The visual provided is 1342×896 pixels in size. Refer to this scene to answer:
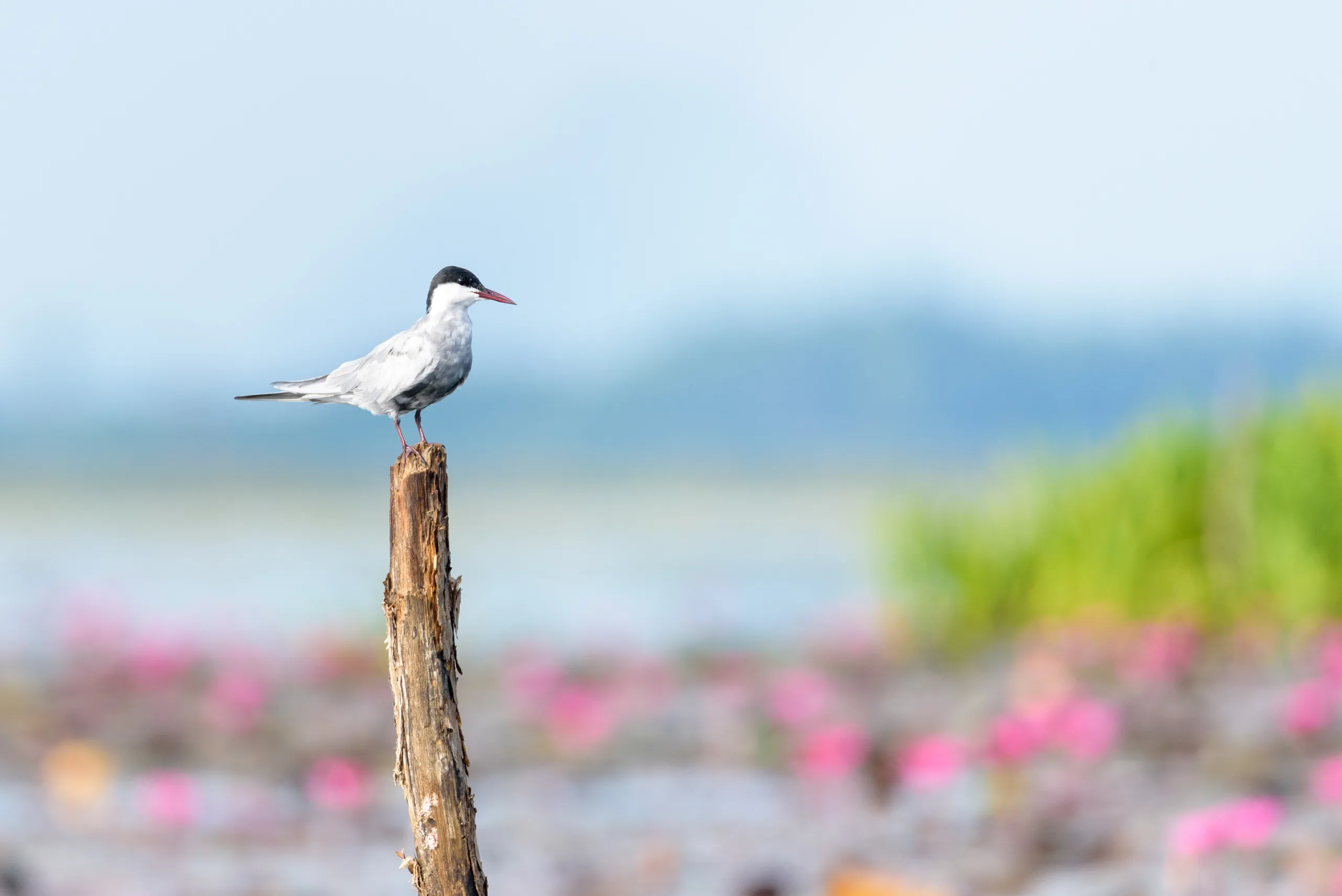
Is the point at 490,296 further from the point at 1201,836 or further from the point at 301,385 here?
the point at 1201,836

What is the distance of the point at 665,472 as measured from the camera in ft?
236

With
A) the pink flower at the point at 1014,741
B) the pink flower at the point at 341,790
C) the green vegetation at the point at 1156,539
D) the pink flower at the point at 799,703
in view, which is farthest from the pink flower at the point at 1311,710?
the pink flower at the point at 341,790

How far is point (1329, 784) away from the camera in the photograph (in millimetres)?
5801

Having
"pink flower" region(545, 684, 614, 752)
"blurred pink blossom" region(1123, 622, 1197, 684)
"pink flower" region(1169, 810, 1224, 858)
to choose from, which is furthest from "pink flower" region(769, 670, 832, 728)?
"pink flower" region(1169, 810, 1224, 858)

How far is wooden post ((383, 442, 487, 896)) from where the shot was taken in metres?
3.09

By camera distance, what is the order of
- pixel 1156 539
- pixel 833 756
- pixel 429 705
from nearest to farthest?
pixel 429 705 → pixel 833 756 → pixel 1156 539

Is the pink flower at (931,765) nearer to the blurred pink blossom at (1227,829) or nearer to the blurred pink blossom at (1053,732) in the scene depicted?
the blurred pink blossom at (1053,732)

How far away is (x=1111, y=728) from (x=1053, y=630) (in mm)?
3538

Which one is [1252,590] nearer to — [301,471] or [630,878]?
[630,878]

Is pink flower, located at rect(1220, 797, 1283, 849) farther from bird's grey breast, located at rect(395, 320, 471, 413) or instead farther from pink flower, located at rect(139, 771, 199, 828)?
pink flower, located at rect(139, 771, 199, 828)

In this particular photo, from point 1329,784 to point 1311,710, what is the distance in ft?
3.77

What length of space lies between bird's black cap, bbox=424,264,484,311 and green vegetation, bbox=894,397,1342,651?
7.88 m

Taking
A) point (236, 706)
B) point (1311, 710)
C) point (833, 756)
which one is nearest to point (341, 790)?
point (833, 756)

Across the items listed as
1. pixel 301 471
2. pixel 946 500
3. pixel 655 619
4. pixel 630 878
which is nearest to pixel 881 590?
pixel 946 500
